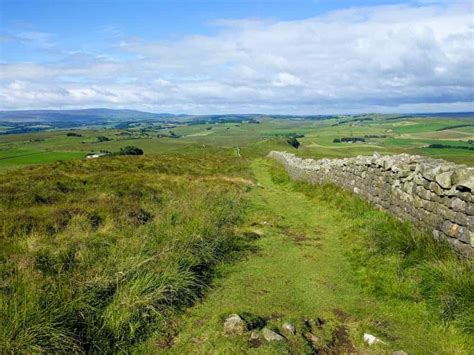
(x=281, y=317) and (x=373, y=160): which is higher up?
(x=373, y=160)

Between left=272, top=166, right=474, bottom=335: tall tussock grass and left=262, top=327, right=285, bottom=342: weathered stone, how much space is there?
2315 mm

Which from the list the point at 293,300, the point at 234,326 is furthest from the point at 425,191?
the point at 234,326

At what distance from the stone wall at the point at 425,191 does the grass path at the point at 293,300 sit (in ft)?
5.71

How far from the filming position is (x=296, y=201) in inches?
642

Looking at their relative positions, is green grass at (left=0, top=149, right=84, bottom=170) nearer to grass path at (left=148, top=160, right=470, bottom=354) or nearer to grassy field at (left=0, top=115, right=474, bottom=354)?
grassy field at (left=0, top=115, right=474, bottom=354)

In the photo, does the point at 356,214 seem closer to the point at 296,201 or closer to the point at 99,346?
the point at 296,201

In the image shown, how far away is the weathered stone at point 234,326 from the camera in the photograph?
523 cm

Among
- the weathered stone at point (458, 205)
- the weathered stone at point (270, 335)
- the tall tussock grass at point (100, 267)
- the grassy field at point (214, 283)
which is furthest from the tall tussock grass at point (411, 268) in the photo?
the tall tussock grass at point (100, 267)

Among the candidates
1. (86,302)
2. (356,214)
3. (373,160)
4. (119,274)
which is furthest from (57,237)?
(373,160)

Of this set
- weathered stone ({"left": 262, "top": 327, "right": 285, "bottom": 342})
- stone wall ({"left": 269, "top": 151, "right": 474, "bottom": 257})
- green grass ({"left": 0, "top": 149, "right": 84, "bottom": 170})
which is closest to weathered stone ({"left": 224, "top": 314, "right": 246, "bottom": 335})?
weathered stone ({"left": 262, "top": 327, "right": 285, "bottom": 342})

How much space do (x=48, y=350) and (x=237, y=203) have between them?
1004 cm

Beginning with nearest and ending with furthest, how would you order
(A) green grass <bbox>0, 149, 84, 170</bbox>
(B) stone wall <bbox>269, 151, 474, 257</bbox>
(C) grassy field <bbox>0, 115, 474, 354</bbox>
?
(C) grassy field <bbox>0, 115, 474, 354</bbox>, (B) stone wall <bbox>269, 151, 474, 257</bbox>, (A) green grass <bbox>0, 149, 84, 170</bbox>

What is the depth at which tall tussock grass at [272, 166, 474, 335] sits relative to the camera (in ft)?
18.3

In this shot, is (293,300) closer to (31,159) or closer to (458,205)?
(458,205)
